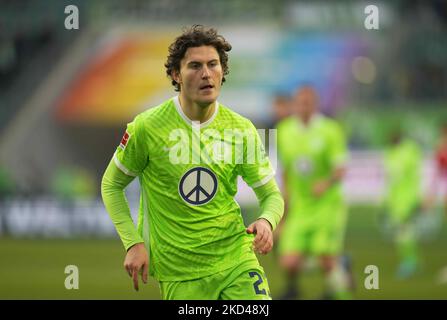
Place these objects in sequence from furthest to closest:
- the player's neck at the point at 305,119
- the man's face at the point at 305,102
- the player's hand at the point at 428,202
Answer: the player's hand at the point at 428,202
the player's neck at the point at 305,119
the man's face at the point at 305,102

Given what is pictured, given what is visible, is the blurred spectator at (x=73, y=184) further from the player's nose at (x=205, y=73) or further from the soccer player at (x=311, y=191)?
the player's nose at (x=205, y=73)

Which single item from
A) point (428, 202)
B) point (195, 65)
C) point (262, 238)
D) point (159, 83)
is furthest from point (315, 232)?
point (159, 83)

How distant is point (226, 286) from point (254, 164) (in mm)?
732

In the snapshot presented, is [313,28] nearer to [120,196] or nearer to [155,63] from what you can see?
[155,63]

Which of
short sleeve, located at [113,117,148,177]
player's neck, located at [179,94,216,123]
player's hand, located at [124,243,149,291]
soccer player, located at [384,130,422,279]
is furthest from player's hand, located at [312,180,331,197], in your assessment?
player's hand, located at [124,243,149,291]

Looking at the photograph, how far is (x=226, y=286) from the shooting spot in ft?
18.9

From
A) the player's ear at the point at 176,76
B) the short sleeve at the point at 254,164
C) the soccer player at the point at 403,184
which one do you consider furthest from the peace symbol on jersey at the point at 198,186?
the soccer player at the point at 403,184

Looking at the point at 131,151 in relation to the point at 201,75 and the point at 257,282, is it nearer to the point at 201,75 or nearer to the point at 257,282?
the point at 201,75

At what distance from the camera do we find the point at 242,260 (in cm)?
580

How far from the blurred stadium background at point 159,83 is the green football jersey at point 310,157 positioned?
798 cm

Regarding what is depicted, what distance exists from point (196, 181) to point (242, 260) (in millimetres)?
528

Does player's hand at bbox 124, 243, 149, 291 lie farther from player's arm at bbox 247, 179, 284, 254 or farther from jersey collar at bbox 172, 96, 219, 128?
jersey collar at bbox 172, 96, 219, 128

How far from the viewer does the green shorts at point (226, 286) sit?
567 centimetres

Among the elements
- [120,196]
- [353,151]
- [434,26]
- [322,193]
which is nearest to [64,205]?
[353,151]
